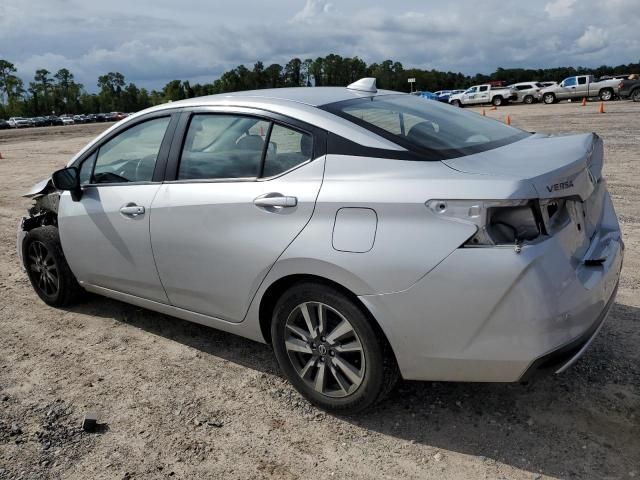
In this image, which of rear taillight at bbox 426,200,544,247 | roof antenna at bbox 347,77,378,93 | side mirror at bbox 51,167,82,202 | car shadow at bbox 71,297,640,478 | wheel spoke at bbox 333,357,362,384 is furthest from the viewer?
side mirror at bbox 51,167,82,202

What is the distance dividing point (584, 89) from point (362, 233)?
3864 centimetres

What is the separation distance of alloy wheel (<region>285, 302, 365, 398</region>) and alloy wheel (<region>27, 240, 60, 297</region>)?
8.43 ft

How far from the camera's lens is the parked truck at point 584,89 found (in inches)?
1385

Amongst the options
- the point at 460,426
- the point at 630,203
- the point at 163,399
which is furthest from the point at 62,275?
the point at 630,203

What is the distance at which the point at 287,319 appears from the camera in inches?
122

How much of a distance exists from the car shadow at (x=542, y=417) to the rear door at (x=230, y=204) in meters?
0.77

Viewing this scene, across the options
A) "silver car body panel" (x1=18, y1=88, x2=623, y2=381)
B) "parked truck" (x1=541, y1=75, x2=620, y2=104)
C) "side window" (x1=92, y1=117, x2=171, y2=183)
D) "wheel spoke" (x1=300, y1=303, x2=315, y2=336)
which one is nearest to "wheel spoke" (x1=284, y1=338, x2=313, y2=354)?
"wheel spoke" (x1=300, y1=303, x2=315, y2=336)

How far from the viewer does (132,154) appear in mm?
3994

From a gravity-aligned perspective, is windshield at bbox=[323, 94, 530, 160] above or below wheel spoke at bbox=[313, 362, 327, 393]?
above

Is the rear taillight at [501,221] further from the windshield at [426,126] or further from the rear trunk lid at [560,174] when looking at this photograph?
the windshield at [426,126]

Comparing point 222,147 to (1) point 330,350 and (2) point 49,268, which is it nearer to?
(1) point 330,350

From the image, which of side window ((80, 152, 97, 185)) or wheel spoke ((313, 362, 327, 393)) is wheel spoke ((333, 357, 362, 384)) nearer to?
wheel spoke ((313, 362, 327, 393))

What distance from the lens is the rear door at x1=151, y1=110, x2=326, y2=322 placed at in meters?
3.00

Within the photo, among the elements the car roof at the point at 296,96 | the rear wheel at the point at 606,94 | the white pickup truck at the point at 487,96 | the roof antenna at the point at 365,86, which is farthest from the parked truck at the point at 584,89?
the car roof at the point at 296,96
